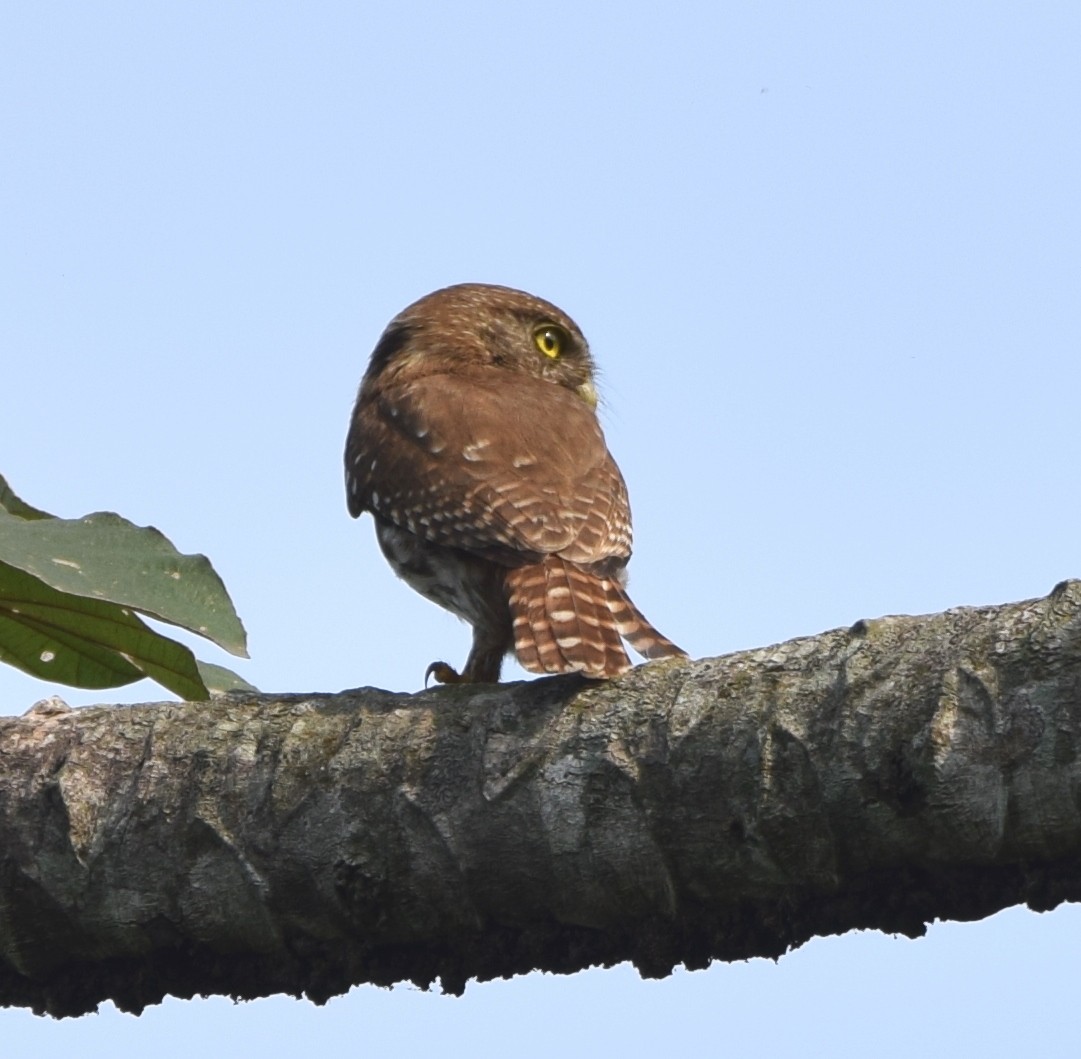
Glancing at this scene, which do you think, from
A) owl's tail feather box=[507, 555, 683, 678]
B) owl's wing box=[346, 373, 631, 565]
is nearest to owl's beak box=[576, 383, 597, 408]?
owl's wing box=[346, 373, 631, 565]

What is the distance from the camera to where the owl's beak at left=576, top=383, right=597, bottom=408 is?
6.68 m

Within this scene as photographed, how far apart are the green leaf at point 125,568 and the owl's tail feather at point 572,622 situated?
2.38 feet

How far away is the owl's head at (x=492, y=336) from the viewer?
254 inches

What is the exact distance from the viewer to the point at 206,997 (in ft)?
9.96

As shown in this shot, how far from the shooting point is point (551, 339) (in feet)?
22.2

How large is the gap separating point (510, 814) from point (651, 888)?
9.9 inches

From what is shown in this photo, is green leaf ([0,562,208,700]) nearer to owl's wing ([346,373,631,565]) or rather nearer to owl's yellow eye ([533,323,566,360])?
owl's wing ([346,373,631,565])

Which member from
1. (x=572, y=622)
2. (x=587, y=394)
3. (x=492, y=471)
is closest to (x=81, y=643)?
(x=572, y=622)

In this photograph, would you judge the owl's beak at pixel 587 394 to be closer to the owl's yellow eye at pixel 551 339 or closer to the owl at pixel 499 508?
the owl's yellow eye at pixel 551 339

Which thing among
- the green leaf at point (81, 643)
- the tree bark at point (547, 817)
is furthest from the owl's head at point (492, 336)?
the tree bark at point (547, 817)

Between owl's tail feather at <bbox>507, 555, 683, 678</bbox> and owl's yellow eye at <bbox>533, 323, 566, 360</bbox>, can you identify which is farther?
owl's yellow eye at <bbox>533, 323, 566, 360</bbox>

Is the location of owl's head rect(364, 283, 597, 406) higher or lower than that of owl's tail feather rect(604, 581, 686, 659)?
higher

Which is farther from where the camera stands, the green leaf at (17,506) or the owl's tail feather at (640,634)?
the owl's tail feather at (640,634)

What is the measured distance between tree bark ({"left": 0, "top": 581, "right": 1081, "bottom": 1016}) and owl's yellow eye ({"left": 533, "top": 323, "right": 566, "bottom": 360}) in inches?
146
